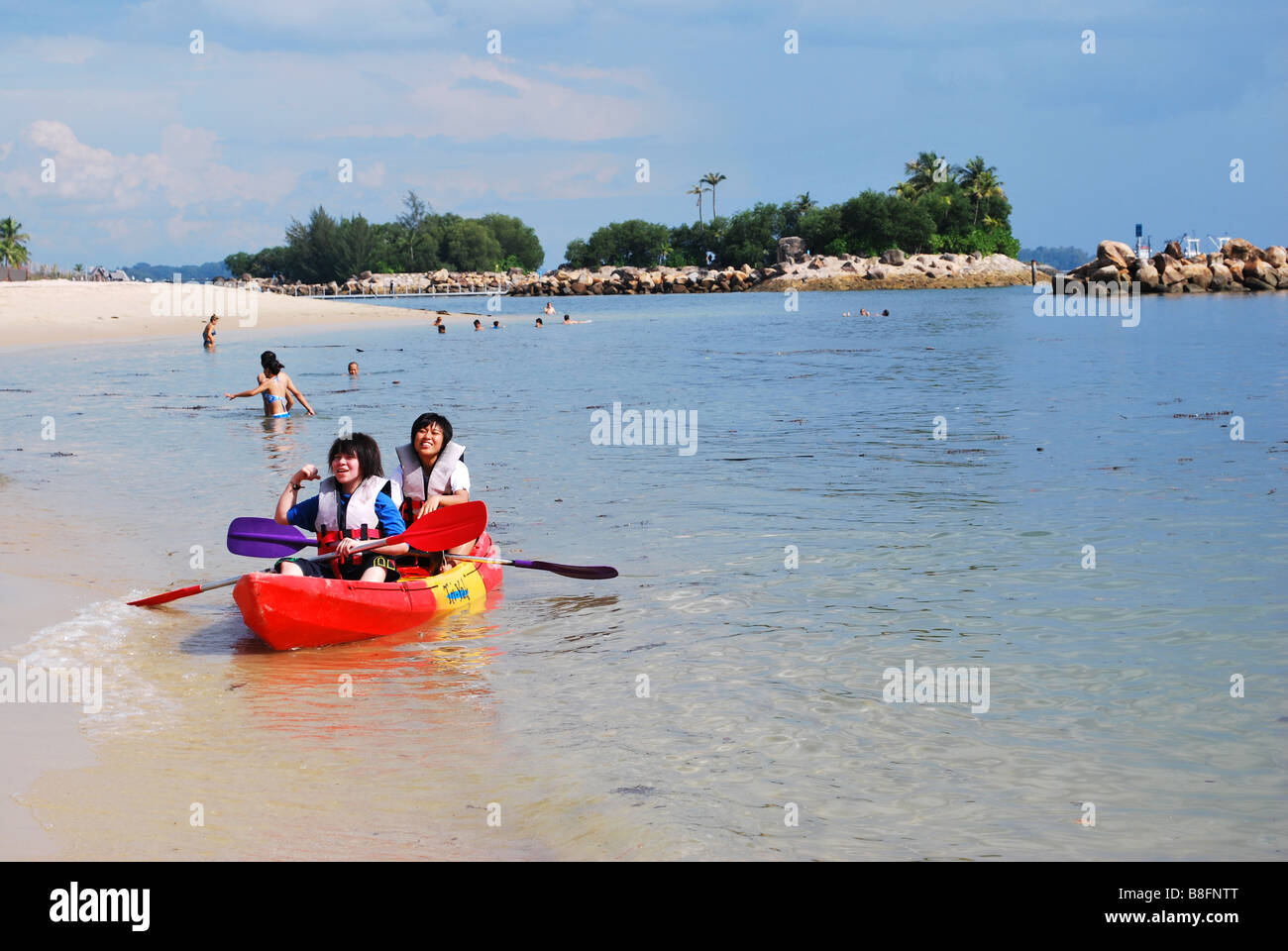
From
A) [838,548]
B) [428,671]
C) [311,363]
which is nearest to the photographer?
[428,671]

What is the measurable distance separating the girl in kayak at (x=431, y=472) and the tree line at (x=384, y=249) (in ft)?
497

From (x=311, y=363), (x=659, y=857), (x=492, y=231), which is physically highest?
(x=492, y=231)

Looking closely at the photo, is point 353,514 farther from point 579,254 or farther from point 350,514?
point 579,254

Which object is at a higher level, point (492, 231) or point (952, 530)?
point (492, 231)

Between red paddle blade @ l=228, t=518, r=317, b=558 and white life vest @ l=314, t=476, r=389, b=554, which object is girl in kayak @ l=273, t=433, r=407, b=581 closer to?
white life vest @ l=314, t=476, r=389, b=554

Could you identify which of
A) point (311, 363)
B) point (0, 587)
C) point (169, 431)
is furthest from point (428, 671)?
point (311, 363)

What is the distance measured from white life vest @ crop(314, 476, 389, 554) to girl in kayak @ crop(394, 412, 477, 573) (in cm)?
82

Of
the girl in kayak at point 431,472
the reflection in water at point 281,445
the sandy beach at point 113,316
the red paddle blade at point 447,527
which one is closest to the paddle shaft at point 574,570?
the girl in kayak at point 431,472

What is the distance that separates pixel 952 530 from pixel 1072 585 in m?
2.10

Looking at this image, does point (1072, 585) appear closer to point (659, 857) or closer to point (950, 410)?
point (659, 857)

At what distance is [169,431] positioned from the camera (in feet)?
61.7

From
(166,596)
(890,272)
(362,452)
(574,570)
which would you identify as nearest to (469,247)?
(890,272)

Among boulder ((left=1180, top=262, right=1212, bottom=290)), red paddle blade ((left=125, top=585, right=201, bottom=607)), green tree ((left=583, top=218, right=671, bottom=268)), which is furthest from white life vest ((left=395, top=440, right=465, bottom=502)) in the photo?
green tree ((left=583, top=218, right=671, bottom=268))

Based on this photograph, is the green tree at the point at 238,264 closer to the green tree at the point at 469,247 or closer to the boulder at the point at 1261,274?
the green tree at the point at 469,247
